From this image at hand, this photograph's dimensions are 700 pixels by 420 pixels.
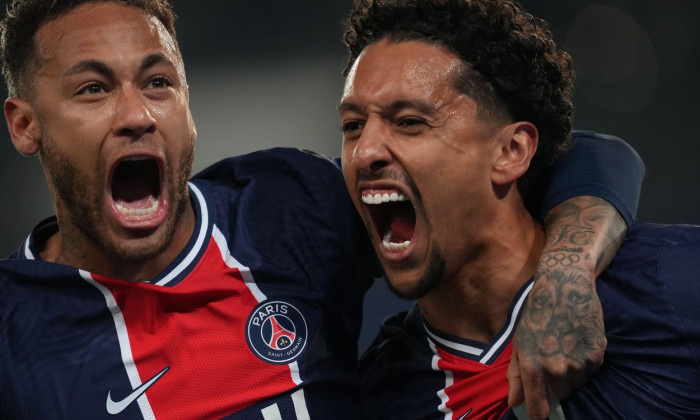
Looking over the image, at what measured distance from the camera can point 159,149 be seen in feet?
5.53

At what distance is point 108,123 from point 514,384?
0.89 metres

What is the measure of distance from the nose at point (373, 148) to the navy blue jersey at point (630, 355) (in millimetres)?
347

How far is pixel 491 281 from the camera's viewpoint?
1.60 metres

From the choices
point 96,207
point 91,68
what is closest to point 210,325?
point 96,207

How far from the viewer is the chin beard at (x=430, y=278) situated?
1.58 metres

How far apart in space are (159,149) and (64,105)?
0.65 feet

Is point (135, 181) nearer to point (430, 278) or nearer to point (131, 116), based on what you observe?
point (131, 116)

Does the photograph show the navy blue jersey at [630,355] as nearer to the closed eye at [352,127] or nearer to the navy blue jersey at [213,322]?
the navy blue jersey at [213,322]

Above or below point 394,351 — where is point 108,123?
above

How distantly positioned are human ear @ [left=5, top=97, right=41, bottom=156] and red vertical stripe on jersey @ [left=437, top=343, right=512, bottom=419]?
929 millimetres

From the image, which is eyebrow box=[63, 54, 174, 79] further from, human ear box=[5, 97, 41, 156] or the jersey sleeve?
the jersey sleeve

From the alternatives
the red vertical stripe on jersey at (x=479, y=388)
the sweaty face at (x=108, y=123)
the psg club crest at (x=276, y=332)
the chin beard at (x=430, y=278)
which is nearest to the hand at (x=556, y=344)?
the red vertical stripe on jersey at (x=479, y=388)

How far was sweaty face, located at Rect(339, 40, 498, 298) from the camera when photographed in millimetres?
1560

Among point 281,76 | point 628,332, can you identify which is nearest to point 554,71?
point 628,332
